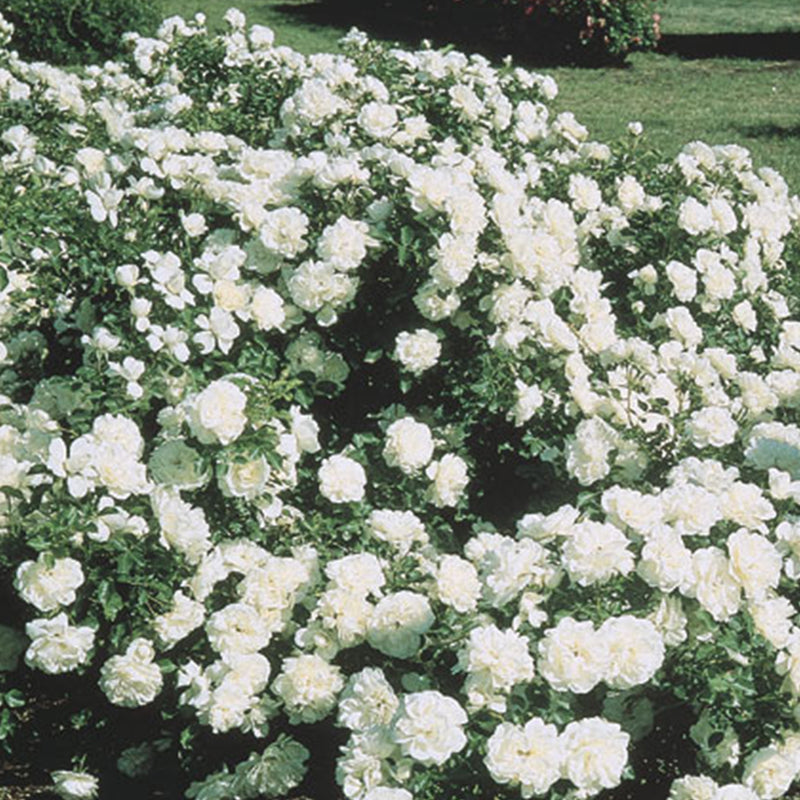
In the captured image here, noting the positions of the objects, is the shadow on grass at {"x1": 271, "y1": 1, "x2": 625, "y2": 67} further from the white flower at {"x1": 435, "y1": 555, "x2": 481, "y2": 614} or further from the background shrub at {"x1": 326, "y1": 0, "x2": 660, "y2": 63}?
A: the white flower at {"x1": 435, "y1": 555, "x2": 481, "y2": 614}

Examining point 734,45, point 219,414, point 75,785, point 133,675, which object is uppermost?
A: point 219,414

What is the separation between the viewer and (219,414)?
2.70 metres

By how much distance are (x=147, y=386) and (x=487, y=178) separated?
1095 mm

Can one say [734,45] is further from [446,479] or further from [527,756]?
[527,756]

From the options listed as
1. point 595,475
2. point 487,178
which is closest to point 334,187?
point 487,178

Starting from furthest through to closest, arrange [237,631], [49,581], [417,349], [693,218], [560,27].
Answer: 1. [560,27]
2. [693,218]
3. [417,349]
4. [237,631]
5. [49,581]

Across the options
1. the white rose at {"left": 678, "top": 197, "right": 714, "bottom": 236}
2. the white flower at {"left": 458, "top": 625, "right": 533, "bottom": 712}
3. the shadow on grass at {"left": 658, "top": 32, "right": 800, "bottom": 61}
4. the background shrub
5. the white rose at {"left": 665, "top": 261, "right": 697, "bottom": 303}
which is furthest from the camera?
the shadow on grass at {"left": 658, "top": 32, "right": 800, "bottom": 61}

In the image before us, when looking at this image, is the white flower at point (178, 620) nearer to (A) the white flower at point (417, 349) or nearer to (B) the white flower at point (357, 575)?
(B) the white flower at point (357, 575)

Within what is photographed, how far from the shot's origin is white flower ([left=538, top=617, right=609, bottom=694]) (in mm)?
2354

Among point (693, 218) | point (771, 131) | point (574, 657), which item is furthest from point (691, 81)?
point (574, 657)

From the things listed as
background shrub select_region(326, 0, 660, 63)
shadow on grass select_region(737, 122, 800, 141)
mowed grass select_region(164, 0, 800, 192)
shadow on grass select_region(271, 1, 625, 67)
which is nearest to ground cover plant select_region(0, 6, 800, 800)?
mowed grass select_region(164, 0, 800, 192)

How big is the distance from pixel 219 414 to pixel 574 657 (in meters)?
0.88

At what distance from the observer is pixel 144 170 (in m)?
3.39

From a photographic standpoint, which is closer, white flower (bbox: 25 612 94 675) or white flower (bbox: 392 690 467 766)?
white flower (bbox: 392 690 467 766)
